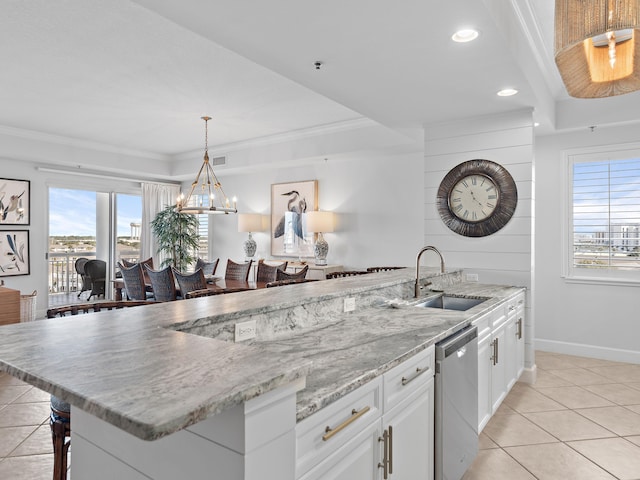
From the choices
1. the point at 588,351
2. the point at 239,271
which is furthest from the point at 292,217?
the point at 588,351

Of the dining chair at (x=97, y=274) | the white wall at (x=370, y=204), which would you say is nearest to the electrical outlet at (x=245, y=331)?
the white wall at (x=370, y=204)

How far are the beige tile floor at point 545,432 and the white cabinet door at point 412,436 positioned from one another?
2.50 feet

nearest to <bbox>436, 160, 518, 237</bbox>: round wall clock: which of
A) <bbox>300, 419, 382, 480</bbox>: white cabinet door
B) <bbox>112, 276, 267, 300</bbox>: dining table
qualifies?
<bbox>112, 276, 267, 300</bbox>: dining table

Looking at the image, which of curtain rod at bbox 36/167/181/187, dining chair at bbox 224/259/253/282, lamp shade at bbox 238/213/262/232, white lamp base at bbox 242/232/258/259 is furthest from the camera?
white lamp base at bbox 242/232/258/259

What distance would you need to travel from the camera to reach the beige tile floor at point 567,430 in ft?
7.97

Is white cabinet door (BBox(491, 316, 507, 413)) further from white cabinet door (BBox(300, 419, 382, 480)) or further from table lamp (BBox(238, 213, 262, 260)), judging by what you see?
table lamp (BBox(238, 213, 262, 260))

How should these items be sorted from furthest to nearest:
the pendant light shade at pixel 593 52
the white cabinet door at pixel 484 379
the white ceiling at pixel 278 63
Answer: the white cabinet door at pixel 484 379 < the white ceiling at pixel 278 63 < the pendant light shade at pixel 593 52

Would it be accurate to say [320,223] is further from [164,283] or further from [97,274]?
[97,274]

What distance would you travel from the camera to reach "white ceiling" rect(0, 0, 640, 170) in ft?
7.59

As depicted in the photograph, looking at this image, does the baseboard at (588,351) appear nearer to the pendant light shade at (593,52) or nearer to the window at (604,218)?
the window at (604,218)

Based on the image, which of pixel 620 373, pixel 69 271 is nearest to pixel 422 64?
pixel 620 373

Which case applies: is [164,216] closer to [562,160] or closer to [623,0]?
[562,160]

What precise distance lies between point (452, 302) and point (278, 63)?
2190mm

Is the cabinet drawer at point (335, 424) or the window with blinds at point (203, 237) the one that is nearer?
the cabinet drawer at point (335, 424)
